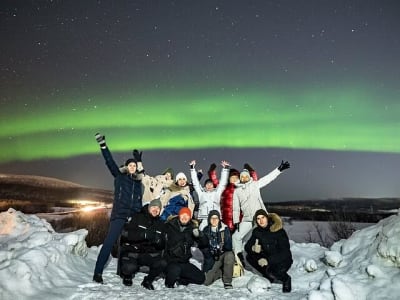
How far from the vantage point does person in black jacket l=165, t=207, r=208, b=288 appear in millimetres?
6345

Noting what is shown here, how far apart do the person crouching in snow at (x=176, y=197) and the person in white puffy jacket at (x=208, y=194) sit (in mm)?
273

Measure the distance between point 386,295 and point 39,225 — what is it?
7858mm

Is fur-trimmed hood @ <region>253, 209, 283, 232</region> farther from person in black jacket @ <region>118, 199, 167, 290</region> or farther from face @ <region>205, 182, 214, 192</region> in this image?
person in black jacket @ <region>118, 199, 167, 290</region>

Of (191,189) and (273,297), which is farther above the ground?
(191,189)

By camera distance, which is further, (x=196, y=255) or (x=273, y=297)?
(x=196, y=255)

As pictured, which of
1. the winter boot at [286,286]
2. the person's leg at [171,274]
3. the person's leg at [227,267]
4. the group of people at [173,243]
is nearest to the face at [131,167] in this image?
the group of people at [173,243]

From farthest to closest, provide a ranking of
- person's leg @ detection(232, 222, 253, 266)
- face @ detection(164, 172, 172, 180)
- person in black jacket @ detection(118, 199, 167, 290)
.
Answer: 1. face @ detection(164, 172, 172, 180)
2. person's leg @ detection(232, 222, 253, 266)
3. person in black jacket @ detection(118, 199, 167, 290)

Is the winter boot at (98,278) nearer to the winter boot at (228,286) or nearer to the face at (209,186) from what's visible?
the winter boot at (228,286)

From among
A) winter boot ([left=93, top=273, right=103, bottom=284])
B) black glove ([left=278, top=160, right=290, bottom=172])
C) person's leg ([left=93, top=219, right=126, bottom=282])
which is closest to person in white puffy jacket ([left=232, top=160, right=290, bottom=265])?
black glove ([left=278, top=160, right=290, bottom=172])

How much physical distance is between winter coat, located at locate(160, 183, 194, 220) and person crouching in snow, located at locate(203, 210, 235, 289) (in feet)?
3.60

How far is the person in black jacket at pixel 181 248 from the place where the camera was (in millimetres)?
6345

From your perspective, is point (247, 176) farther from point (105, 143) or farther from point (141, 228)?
point (105, 143)

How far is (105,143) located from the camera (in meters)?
6.52

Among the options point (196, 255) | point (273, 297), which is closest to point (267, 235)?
point (273, 297)
